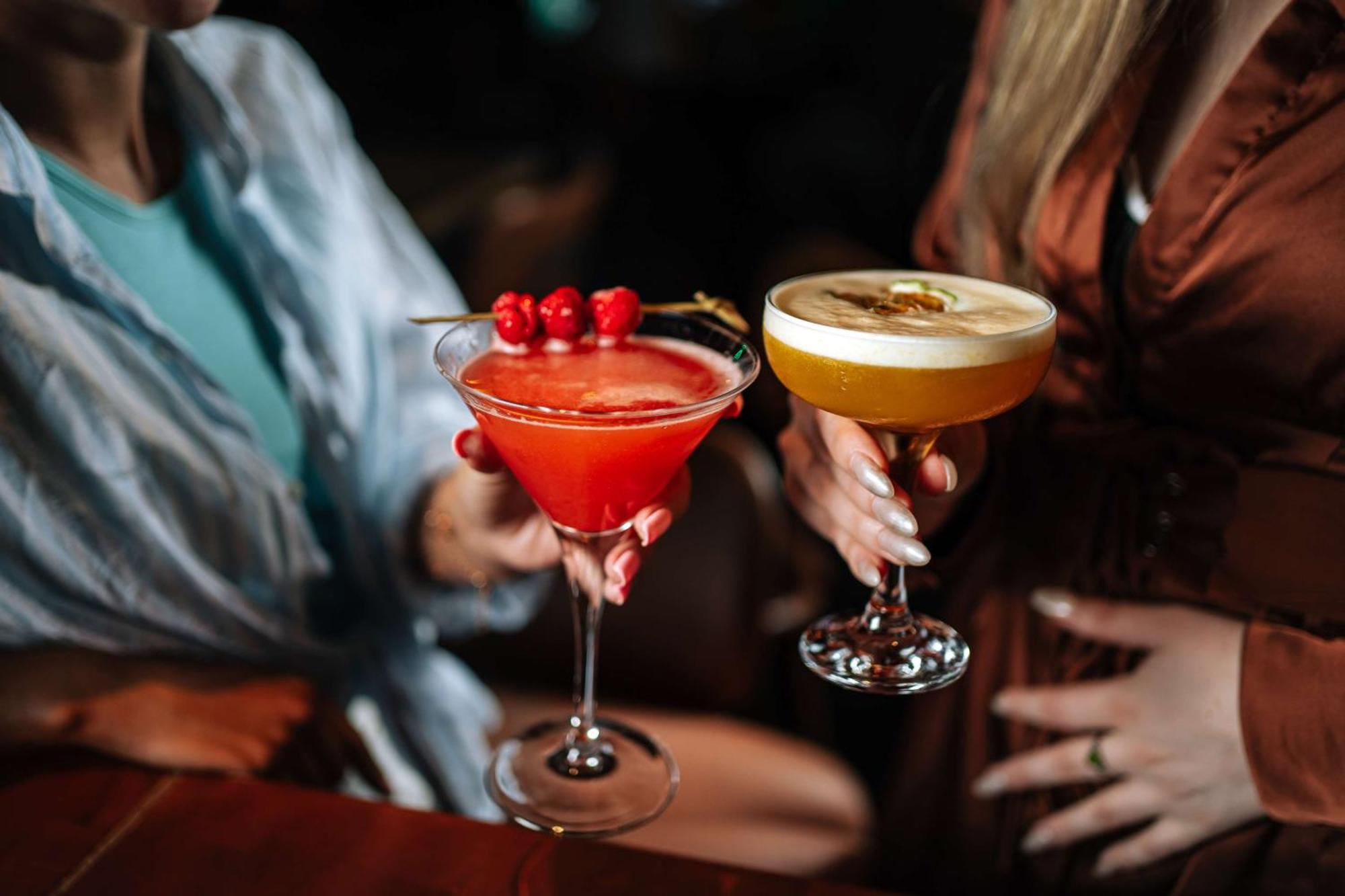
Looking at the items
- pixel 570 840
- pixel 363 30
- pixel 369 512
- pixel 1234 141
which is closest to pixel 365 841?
pixel 570 840

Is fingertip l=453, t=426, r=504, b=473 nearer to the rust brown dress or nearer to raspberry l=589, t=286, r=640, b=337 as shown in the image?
raspberry l=589, t=286, r=640, b=337

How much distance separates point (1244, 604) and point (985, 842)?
0.51 metres

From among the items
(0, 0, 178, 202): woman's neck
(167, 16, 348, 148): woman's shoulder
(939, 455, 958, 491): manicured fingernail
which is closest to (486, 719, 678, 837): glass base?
(939, 455, 958, 491): manicured fingernail

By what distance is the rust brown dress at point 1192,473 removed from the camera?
1.15 metres

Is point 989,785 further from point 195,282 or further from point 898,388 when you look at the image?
point 195,282

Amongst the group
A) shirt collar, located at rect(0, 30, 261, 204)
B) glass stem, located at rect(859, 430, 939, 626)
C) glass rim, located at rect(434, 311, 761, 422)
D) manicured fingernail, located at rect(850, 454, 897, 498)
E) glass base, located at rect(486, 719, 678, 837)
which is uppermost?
shirt collar, located at rect(0, 30, 261, 204)

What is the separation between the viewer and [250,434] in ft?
4.29

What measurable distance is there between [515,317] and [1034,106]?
72 cm

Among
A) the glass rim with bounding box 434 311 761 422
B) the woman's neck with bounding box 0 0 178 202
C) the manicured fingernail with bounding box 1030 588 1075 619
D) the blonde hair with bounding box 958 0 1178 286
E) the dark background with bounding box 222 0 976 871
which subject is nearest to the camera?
the glass rim with bounding box 434 311 761 422

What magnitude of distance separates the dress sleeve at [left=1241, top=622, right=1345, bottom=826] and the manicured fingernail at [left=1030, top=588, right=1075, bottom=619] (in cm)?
27

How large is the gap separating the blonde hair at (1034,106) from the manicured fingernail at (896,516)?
507 millimetres

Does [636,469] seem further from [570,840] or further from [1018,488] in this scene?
[1018,488]

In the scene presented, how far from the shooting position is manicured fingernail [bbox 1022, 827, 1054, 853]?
1.47 metres

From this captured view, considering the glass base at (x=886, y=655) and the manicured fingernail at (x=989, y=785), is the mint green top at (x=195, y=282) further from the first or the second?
the manicured fingernail at (x=989, y=785)
